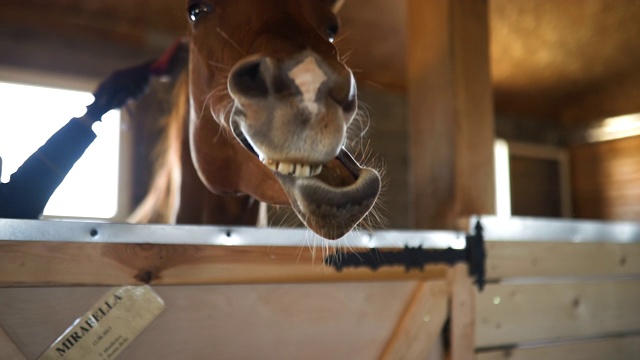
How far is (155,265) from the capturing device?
3.79ft

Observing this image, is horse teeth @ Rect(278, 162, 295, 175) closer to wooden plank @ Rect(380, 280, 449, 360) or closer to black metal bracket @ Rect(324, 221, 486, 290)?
black metal bracket @ Rect(324, 221, 486, 290)

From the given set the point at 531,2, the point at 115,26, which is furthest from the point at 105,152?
the point at 531,2

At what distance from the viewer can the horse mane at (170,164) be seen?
1739mm

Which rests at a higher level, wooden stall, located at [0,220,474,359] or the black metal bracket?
the black metal bracket

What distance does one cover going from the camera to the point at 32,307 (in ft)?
3.39

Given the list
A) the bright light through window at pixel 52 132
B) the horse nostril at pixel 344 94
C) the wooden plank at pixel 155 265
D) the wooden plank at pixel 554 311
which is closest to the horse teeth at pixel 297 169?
the horse nostril at pixel 344 94

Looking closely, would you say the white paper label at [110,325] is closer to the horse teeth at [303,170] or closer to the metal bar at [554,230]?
the horse teeth at [303,170]

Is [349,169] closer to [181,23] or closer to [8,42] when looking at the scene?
[181,23]

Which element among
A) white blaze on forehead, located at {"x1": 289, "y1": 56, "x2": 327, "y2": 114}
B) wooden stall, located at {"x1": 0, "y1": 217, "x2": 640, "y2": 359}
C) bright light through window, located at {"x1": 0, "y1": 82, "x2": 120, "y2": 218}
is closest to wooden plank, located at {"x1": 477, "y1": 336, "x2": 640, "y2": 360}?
wooden stall, located at {"x1": 0, "y1": 217, "x2": 640, "y2": 359}

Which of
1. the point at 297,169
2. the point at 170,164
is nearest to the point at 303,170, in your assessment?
the point at 297,169

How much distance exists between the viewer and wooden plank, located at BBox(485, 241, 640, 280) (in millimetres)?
1666

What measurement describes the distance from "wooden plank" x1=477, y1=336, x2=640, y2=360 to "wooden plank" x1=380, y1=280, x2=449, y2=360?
0.70ft

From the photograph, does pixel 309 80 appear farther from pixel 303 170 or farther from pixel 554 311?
pixel 554 311

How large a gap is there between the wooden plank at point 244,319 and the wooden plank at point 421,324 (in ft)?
0.08
